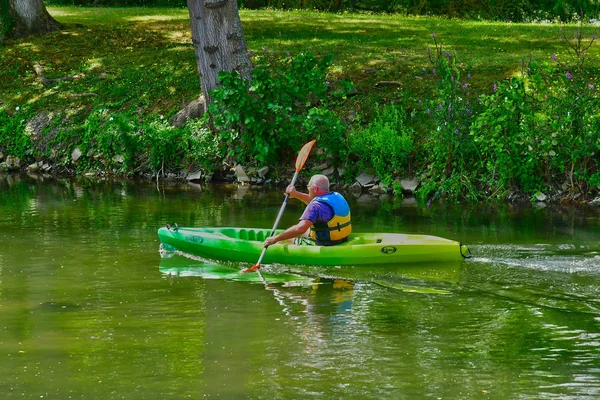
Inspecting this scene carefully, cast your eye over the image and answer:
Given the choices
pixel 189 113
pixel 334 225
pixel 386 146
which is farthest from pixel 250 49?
pixel 334 225

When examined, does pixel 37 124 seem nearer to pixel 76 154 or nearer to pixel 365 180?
pixel 76 154

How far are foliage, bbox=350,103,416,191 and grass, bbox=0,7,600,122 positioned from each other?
101cm

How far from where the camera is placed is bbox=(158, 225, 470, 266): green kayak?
Answer: 11.8 m

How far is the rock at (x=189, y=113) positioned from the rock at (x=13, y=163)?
3.34 m

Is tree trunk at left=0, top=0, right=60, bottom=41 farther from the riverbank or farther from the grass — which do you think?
the riverbank

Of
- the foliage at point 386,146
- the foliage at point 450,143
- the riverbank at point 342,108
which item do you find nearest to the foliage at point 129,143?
the riverbank at point 342,108

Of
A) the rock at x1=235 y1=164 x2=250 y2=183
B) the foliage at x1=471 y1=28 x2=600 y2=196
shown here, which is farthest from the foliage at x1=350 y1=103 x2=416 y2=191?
the rock at x1=235 y1=164 x2=250 y2=183

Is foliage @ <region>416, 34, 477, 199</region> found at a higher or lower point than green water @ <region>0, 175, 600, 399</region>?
higher

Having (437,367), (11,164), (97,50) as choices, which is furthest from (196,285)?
(97,50)

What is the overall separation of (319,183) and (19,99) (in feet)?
38.3

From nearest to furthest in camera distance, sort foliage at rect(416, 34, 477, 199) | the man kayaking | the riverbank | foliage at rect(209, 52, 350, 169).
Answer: the man kayaking
the riverbank
foliage at rect(416, 34, 477, 199)
foliage at rect(209, 52, 350, 169)

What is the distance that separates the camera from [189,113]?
1927 centimetres

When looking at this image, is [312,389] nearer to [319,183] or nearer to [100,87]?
[319,183]

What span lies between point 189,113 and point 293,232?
7.85m
